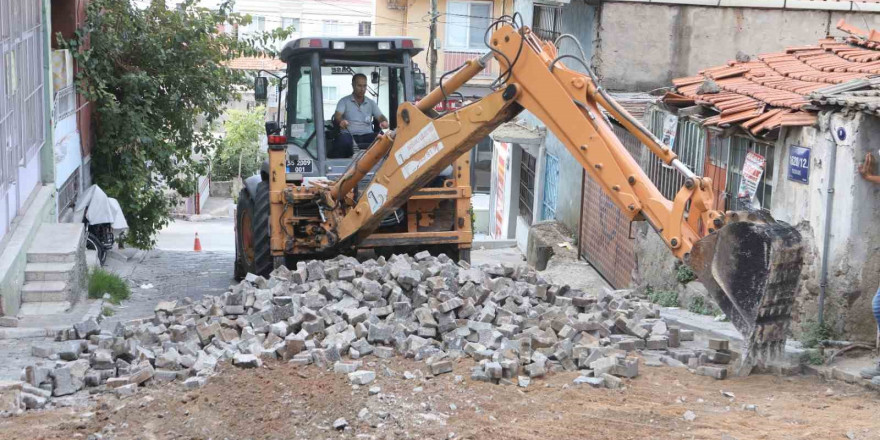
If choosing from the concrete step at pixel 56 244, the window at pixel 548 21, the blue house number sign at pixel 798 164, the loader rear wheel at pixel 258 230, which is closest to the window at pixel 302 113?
the loader rear wheel at pixel 258 230

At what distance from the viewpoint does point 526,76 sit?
26.5ft

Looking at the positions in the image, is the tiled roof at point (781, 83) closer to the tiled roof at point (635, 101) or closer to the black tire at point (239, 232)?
the tiled roof at point (635, 101)

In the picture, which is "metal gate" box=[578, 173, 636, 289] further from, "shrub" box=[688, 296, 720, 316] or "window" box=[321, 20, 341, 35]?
"window" box=[321, 20, 341, 35]

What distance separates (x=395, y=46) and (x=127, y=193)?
6386mm

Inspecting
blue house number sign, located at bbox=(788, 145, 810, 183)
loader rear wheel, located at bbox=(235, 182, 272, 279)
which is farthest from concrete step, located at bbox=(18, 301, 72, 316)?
blue house number sign, located at bbox=(788, 145, 810, 183)

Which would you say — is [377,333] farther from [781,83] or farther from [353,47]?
[781,83]

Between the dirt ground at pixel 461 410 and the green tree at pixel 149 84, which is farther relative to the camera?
the green tree at pixel 149 84

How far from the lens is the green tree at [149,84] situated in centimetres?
1502

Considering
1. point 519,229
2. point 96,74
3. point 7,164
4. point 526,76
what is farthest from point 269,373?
point 519,229

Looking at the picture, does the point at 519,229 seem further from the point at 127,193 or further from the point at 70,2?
the point at 70,2

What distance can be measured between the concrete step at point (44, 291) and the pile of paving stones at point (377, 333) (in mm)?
1287

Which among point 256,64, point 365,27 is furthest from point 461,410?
point 256,64

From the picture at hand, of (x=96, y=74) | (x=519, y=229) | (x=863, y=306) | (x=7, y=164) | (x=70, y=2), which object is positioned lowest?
(x=519, y=229)

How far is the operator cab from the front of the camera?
436 inches
